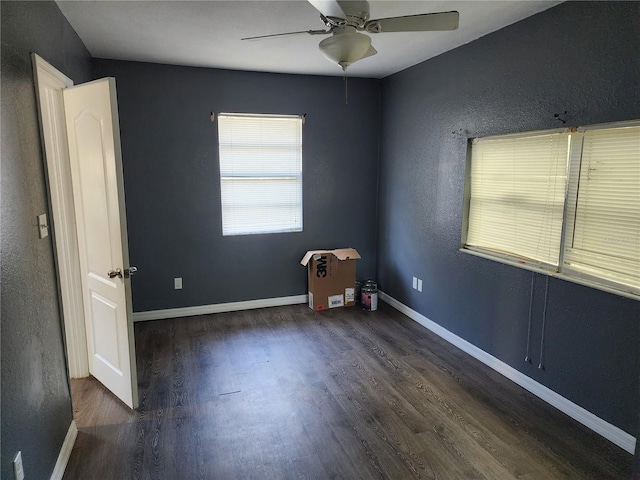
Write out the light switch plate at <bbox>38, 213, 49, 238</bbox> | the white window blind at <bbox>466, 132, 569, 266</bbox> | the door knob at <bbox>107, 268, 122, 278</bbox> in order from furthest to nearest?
the white window blind at <bbox>466, 132, 569, 266</bbox>, the door knob at <bbox>107, 268, 122, 278</bbox>, the light switch plate at <bbox>38, 213, 49, 238</bbox>

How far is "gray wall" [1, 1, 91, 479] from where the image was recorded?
5.01 feet

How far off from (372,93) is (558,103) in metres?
2.36

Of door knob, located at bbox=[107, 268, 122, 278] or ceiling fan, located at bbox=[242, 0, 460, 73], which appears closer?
ceiling fan, located at bbox=[242, 0, 460, 73]

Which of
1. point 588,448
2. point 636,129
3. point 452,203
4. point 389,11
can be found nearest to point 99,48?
point 389,11

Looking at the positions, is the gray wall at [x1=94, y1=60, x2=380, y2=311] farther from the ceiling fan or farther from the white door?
the ceiling fan

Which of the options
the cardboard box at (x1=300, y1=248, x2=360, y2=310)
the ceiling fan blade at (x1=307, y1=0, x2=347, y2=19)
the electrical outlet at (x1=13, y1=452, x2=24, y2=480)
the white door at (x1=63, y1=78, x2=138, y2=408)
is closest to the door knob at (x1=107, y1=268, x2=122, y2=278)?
the white door at (x1=63, y1=78, x2=138, y2=408)

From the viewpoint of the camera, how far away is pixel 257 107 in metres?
4.14

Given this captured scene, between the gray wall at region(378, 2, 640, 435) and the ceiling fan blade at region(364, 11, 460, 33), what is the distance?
96 centimetres

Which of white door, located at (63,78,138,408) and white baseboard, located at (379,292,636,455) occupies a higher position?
white door, located at (63,78,138,408)

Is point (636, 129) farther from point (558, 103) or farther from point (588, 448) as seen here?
point (588, 448)

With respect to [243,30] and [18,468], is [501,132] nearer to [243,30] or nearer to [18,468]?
[243,30]

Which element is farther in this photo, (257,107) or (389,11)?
(257,107)

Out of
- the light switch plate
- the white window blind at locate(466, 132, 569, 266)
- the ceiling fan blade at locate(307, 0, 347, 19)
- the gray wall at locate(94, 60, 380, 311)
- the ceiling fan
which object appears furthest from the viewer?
the gray wall at locate(94, 60, 380, 311)

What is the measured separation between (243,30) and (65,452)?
280cm
